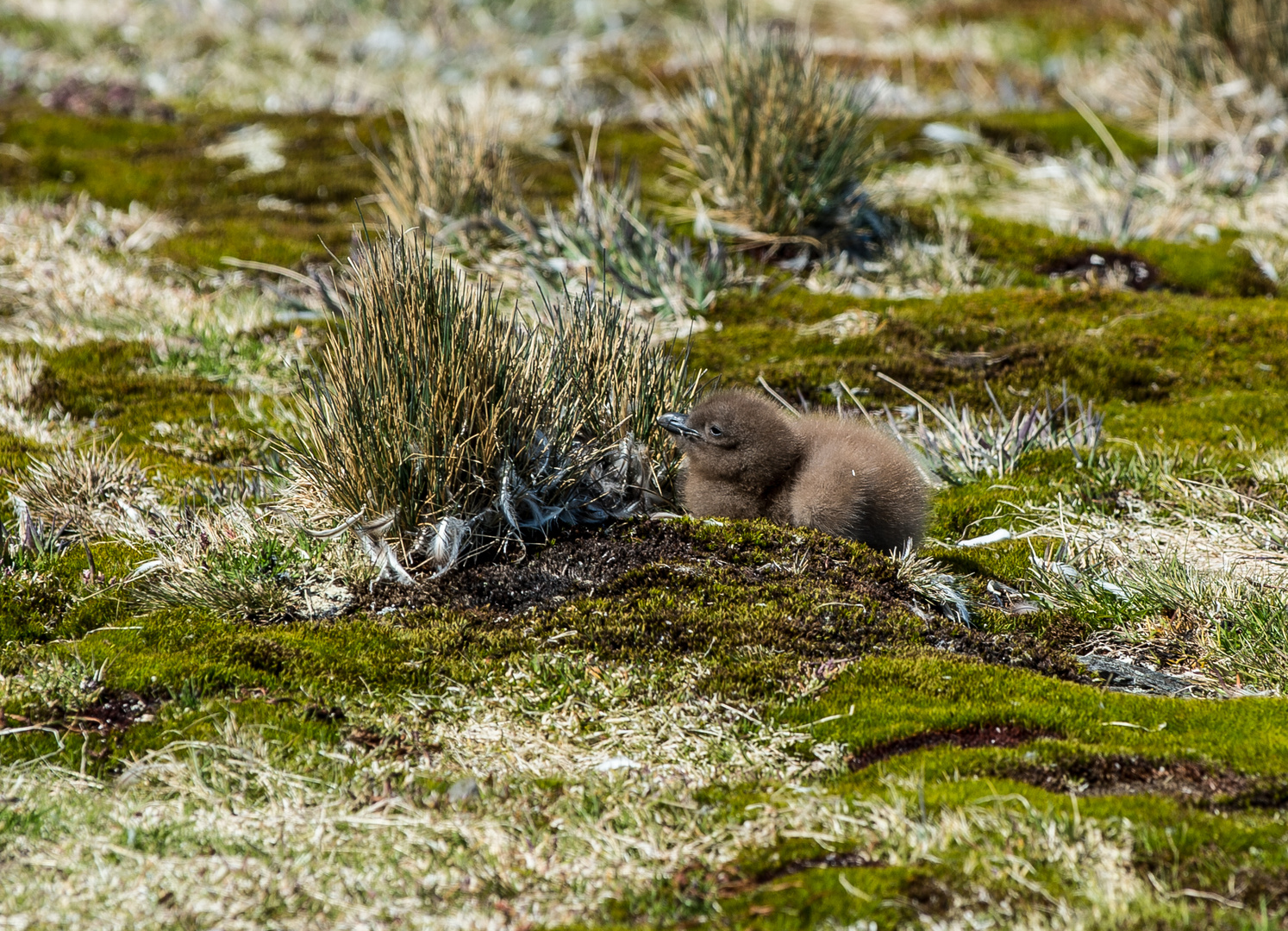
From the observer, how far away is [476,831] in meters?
4.11

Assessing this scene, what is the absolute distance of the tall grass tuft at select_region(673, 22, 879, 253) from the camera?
10.7 m

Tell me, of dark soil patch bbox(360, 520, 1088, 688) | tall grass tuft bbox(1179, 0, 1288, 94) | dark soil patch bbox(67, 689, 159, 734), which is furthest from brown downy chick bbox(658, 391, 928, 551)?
tall grass tuft bbox(1179, 0, 1288, 94)

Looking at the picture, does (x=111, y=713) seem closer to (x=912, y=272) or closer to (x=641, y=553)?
(x=641, y=553)

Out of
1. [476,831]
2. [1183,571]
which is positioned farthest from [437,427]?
[1183,571]

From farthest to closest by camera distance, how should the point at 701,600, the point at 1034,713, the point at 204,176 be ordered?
the point at 204,176 → the point at 701,600 → the point at 1034,713

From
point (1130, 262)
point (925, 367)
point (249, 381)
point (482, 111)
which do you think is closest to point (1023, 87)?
point (1130, 262)

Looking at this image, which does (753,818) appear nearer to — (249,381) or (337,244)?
(249,381)

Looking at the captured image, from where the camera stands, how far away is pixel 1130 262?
1099 cm

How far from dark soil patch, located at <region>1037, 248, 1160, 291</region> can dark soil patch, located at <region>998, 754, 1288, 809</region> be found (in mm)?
7122

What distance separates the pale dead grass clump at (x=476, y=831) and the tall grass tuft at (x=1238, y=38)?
12.7 m

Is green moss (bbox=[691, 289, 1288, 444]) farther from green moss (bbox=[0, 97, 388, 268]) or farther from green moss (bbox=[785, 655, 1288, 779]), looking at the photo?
green moss (bbox=[0, 97, 388, 268])

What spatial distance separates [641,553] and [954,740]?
1.79 m

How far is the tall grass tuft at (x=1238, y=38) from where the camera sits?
45.5 ft

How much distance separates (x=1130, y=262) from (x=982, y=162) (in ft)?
10.7
